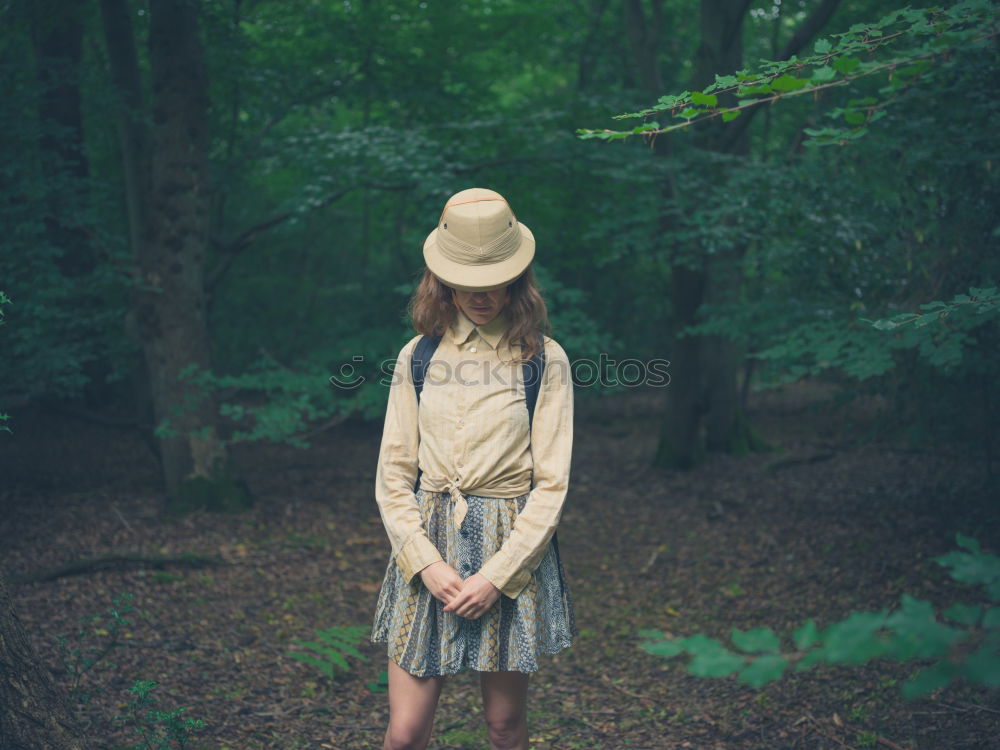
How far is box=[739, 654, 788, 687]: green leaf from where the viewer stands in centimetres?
117

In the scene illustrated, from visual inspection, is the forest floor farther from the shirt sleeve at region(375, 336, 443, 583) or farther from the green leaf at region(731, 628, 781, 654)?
the green leaf at region(731, 628, 781, 654)

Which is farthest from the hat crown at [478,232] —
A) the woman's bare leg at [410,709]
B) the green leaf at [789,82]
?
the woman's bare leg at [410,709]

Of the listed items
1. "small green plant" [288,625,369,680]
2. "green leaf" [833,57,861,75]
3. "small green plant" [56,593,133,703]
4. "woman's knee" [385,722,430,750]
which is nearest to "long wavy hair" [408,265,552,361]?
"green leaf" [833,57,861,75]

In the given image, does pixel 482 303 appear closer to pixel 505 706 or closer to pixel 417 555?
pixel 417 555

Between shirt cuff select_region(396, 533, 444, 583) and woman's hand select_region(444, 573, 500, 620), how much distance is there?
0.12 m

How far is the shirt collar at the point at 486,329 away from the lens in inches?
95.3

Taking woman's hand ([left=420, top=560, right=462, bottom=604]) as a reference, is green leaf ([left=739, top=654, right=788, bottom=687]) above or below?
above

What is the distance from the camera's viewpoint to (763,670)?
46.6 inches

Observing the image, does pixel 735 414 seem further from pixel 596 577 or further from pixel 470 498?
pixel 470 498

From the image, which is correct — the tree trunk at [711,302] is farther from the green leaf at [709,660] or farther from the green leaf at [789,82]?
the green leaf at [709,660]

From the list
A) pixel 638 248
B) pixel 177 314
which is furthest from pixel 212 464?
pixel 638 248

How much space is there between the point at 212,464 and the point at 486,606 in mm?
4791

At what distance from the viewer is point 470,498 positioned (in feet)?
7.74

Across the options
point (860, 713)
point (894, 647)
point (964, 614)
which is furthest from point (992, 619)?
point (860, 713)
